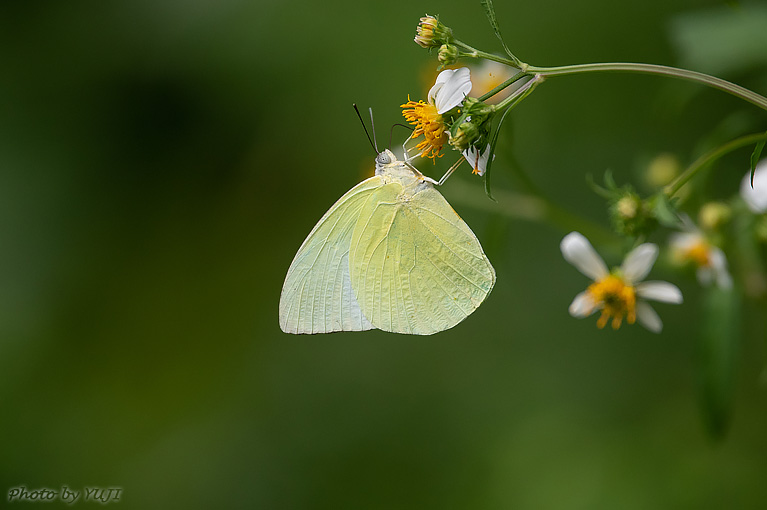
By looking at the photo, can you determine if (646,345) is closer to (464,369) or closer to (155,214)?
(464,369)

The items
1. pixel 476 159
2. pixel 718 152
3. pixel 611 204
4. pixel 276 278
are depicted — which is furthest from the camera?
pixel 276 278

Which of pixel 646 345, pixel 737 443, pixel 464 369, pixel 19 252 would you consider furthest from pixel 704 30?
pixel 19 252

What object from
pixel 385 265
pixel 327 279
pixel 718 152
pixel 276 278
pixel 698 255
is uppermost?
pixel 718 152

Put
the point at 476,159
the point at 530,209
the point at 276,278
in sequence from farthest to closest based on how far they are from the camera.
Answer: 1. the point at 276,278
2. the point at 530,209
3. the point at 476,159

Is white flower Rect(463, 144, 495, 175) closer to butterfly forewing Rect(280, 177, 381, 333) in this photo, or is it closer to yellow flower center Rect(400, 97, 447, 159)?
yellow flower center Rect(400, 97, 447, 159)

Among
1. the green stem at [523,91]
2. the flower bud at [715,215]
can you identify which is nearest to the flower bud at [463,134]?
the green stem at [523,91]

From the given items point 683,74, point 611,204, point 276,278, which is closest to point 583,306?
point 611,204

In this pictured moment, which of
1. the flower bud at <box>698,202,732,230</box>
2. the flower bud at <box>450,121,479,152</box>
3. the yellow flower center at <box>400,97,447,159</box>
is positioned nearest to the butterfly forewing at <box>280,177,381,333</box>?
the yellow flower center at <box>400,97,447,159</box>

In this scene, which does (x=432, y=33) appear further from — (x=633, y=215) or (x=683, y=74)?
(x=633, y=215)
